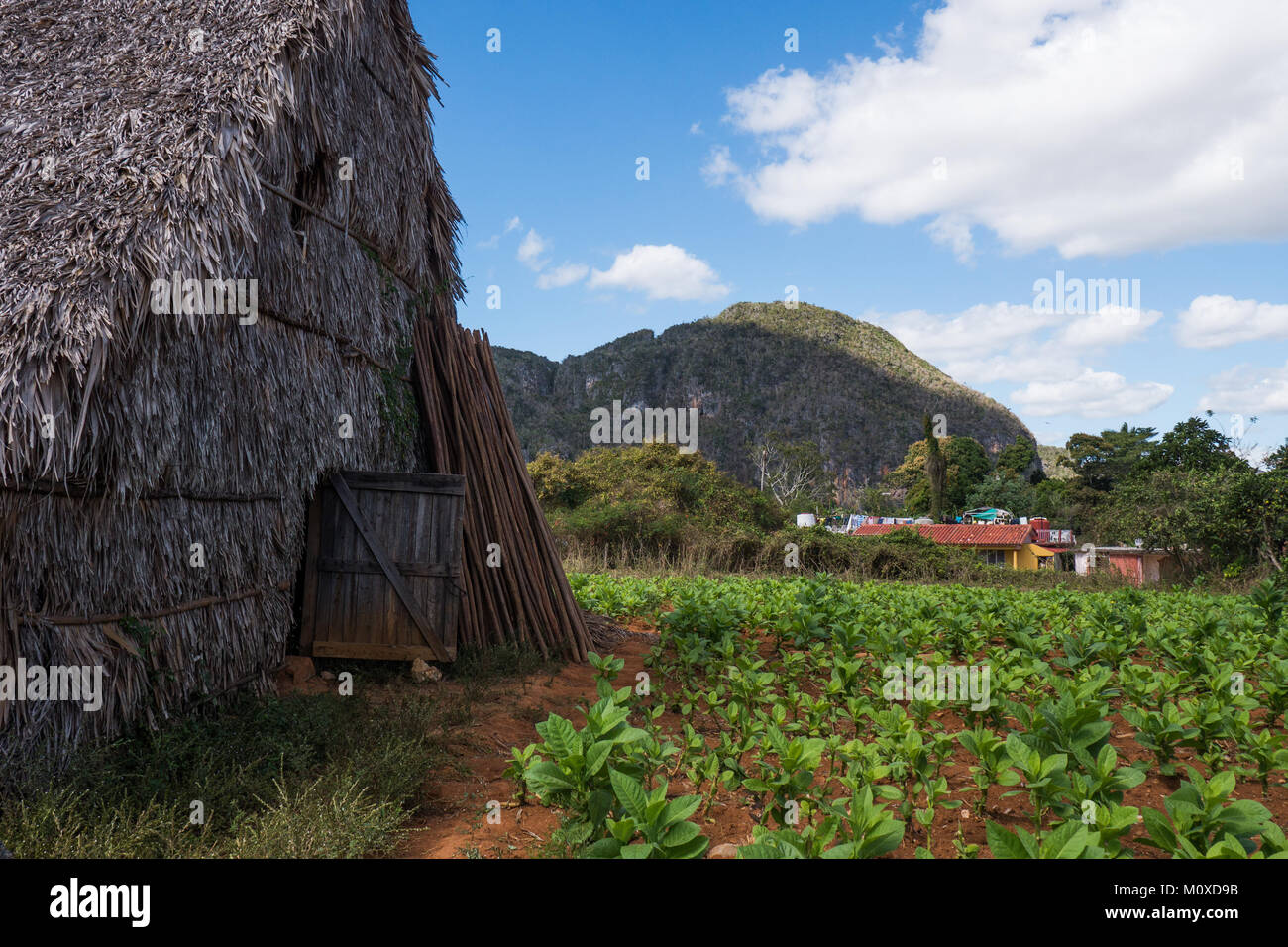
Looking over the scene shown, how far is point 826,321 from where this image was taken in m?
79.3

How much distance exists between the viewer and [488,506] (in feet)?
24.6

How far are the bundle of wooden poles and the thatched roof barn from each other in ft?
1.66

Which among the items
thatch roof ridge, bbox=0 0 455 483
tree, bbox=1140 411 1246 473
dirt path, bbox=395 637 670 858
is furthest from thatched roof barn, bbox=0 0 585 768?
tree, bbox=1140 411 1246 473

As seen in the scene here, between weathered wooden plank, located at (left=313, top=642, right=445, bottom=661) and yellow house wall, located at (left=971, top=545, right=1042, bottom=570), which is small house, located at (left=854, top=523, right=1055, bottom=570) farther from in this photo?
weathered wooden plank, located at (left=313, top=642, right=445, bottom=661)

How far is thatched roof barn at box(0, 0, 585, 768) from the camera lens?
12.8ft

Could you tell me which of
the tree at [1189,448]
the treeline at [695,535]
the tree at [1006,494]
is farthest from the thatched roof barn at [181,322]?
the tree at [1006,494]

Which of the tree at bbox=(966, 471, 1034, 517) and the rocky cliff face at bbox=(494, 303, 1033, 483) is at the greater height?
the rocky cliff face at bbox=(494, 303, 1033, 483)

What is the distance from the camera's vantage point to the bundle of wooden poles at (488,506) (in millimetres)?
7324

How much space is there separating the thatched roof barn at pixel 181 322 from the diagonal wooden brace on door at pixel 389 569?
25 cm

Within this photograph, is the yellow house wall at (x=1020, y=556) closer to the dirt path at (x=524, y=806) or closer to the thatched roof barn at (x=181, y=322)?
the dirt path at (x=524, y=806)
